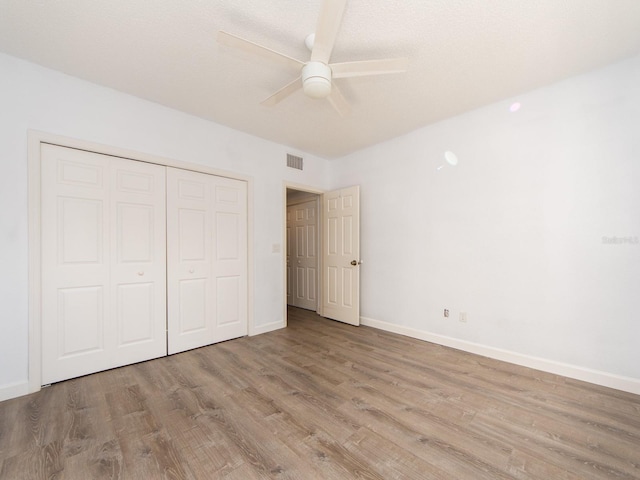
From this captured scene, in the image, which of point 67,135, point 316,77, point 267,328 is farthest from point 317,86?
point 267,328

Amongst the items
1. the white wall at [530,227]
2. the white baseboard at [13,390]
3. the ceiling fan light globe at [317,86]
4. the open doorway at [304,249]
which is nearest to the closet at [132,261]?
the white baseboard at [13,390]

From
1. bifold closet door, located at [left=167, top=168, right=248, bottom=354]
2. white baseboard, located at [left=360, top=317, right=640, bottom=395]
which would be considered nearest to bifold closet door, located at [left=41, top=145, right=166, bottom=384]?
bifold closet door, located at [left=167, top=168, right=248, bottom=354]

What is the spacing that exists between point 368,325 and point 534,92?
11.5ft

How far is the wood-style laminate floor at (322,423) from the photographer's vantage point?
158 centimetres

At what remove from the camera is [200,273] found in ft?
11.4

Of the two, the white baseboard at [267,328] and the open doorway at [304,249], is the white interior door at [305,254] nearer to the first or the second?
the open doorway at [304,249]

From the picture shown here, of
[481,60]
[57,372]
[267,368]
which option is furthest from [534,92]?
[57,372]

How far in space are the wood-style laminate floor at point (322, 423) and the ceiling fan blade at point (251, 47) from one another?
8.22 feet

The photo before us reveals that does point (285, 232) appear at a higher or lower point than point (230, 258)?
higher

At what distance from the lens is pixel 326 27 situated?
5.36ft

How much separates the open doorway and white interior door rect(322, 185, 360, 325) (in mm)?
310

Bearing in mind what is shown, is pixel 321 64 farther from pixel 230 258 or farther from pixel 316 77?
pixel 230 258

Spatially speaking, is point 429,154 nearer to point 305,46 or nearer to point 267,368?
point 305,46

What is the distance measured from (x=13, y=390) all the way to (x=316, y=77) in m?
3.46
